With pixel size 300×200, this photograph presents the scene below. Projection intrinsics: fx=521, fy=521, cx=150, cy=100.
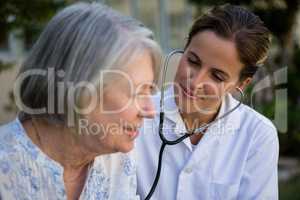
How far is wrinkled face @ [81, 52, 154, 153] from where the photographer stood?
4.40 ft

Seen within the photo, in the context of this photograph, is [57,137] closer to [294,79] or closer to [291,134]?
[291,134]

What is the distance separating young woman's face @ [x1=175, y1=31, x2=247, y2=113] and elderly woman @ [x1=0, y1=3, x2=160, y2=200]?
59 centimetres

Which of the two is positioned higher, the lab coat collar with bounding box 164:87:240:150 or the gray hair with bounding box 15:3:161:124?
the gray hair with bounding box 15:3:161:124

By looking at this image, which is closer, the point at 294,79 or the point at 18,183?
the point at 18,183

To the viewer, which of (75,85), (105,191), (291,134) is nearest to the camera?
(75,85)

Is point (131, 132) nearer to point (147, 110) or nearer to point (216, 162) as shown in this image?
point (147, 110)

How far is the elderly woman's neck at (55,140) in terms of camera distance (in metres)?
1.41

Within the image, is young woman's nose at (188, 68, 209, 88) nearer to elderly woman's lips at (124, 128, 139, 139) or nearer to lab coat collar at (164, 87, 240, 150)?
lab coat collar at (164, 87, 240, 150)

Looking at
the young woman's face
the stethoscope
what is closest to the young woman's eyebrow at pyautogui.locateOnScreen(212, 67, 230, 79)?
the young woman's face

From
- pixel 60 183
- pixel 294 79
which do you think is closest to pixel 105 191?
pixel 60 183

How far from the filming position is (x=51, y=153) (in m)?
1.42

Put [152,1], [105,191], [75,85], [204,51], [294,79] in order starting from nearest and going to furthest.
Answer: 1. [75,85]
2. [105,191]
3. [204,51]
4. [294,79]
5. [152,1]

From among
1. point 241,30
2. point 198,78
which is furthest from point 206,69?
point 241,30

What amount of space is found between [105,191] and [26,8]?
9.14 ft
